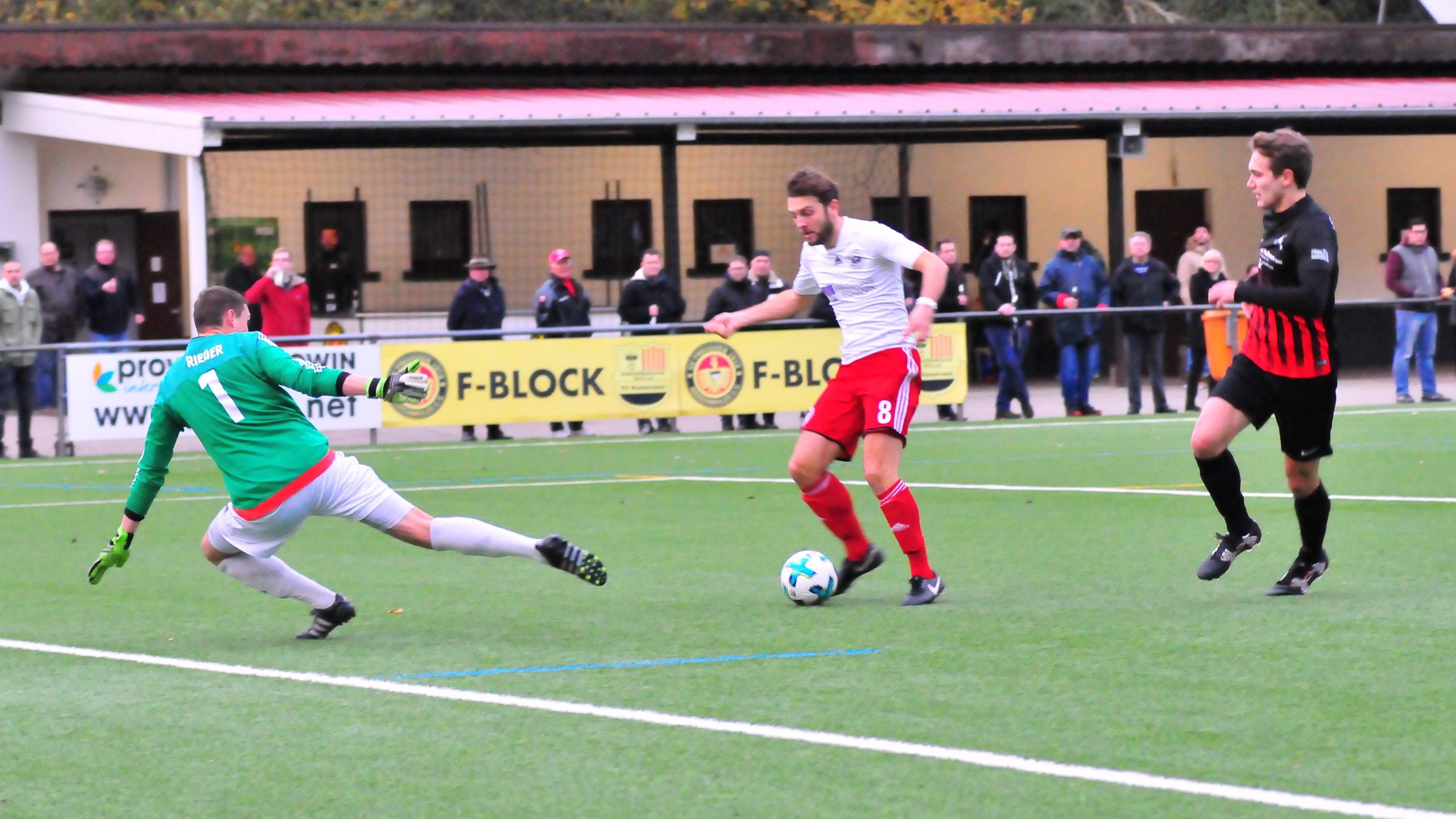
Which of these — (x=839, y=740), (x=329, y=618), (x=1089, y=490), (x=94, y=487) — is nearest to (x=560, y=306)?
(x=94, y=487)

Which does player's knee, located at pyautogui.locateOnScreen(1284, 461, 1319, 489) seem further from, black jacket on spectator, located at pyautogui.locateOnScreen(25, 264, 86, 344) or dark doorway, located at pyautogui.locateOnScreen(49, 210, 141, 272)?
dark doorway, located at pyautogui.locateOnScreen(49, 210, 141, 272)

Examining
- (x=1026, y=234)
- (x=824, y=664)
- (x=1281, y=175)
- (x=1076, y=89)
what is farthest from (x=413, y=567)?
(x=1026, y=234)

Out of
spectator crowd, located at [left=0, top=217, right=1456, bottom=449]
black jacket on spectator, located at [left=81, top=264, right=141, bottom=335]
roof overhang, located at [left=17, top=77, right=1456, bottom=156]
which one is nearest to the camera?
spectator crowd, located at [left=0, top=217, right=1456, bottom=449]

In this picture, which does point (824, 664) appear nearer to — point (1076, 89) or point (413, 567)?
point (413, 567)

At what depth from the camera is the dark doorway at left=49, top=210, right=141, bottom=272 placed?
83.8 feet

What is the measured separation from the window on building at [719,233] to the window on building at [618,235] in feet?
2.41

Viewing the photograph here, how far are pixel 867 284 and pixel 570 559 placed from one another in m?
1.79

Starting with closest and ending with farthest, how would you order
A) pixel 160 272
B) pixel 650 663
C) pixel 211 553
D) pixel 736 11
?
pixel 650 663 → pixel 211 553 → pixel 160 272 → pixel 736 11

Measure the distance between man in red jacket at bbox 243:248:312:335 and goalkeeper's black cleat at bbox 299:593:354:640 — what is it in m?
11.3

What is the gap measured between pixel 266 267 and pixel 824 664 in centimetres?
2113

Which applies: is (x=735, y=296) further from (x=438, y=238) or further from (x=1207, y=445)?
(x=1207, y=445)

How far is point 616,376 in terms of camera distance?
19.2 m

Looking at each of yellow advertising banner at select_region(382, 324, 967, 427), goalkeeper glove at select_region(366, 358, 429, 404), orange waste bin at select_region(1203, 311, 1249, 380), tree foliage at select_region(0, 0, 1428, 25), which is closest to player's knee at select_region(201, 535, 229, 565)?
goalkeeper glove at select_region(366, 358, 429, 404)

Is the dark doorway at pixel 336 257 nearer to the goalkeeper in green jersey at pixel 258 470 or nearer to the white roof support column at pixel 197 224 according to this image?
the white roof support column at pixel 197 224
